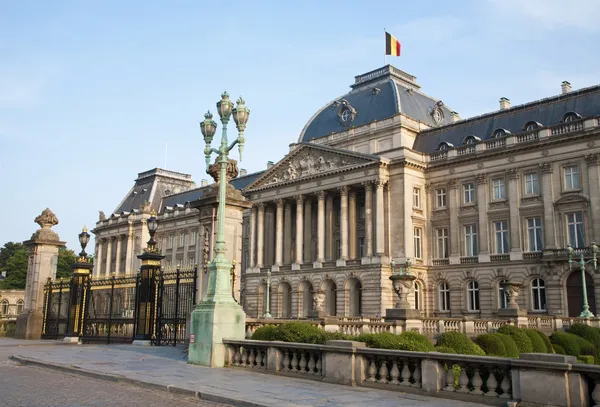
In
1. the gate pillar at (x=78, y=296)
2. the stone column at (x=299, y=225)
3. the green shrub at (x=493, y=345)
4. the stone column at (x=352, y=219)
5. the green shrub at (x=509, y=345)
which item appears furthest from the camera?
the stone column at (x=299, y=225)

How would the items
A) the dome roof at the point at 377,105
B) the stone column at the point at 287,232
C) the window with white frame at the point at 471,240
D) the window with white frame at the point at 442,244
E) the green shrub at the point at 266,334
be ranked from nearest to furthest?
the green shrub at the point at 266,334 → the window with white frame at the point at 471,240 → the window with white frame at the point at 442,244 → the dome roof at the point at 377,105 → the stone column at the point at 287,232

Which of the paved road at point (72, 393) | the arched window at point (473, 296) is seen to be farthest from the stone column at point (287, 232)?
the paved road at point (72, 393)

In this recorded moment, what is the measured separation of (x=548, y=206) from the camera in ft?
163

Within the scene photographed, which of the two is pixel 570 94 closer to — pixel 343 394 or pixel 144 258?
pixel 144 258

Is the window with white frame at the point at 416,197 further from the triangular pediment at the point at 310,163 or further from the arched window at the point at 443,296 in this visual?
the arched window at the point at 443,296

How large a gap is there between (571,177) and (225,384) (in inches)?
1722

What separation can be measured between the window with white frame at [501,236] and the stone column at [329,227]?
17.5 metres

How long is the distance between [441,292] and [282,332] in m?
42.1

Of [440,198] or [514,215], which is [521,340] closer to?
[514,215]

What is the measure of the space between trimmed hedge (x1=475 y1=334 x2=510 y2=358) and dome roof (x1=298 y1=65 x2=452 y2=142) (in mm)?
38484

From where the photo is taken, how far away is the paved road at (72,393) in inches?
421

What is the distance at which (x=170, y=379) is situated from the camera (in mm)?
13492

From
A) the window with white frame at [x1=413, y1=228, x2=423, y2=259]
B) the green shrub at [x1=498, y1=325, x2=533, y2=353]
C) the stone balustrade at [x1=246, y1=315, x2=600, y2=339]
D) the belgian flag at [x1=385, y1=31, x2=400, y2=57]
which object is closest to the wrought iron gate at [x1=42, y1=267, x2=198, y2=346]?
the stone balustrade at [x1=246, y1=315, x2=600, y2=339]

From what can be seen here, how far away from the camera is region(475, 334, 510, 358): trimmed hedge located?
2380 centimetres
